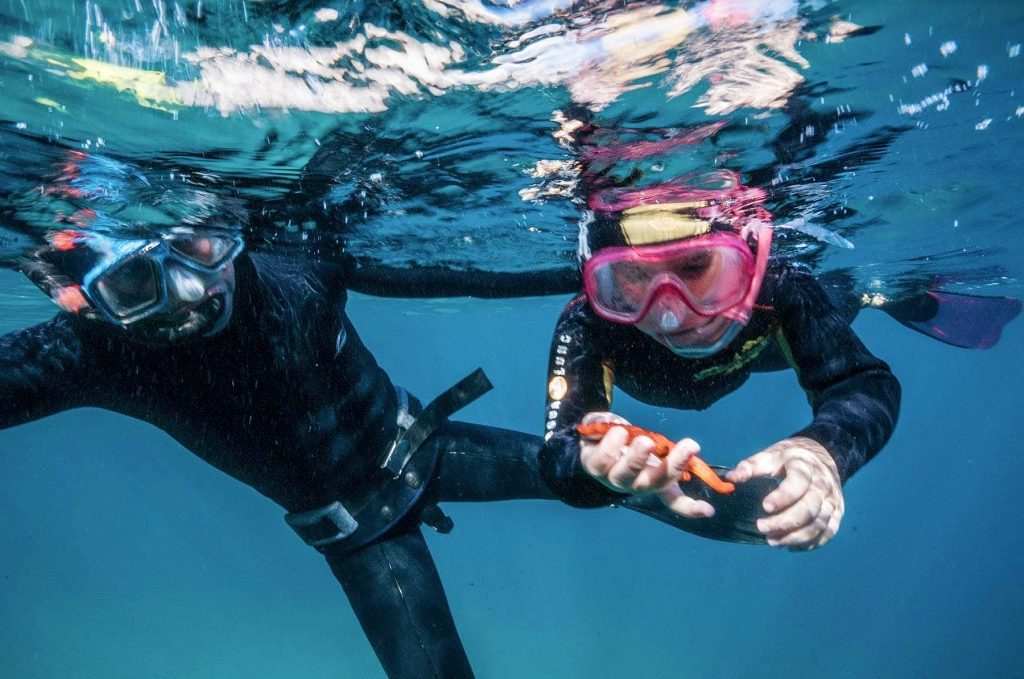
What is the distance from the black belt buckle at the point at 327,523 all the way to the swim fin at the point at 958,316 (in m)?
10.1

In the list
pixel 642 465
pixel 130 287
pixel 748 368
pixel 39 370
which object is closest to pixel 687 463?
pixel 642 465

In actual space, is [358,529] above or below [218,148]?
below

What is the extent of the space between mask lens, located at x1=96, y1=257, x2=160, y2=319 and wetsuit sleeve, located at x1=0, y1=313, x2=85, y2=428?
0.57 meters

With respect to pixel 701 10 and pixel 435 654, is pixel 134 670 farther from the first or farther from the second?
pixel 701 10

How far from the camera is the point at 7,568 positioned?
93500 mm

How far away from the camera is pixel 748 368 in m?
5.81

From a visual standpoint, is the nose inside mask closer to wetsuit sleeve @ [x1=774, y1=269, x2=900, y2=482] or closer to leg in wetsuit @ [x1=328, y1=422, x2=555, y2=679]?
leg in wetsuit @ [x1=328, y1=422, x2=555, y2=679]

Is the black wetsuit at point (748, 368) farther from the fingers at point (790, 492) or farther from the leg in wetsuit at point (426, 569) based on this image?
the leg in wetsuit at point (426, 569)

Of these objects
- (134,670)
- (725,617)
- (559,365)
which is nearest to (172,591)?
(134,670)

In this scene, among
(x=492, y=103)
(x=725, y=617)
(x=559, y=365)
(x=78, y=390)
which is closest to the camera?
(x=559, y=365)

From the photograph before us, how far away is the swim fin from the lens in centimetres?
1011

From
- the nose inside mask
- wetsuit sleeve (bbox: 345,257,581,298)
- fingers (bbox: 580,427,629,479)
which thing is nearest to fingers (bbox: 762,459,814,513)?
fingers (bbox: 580,427,629,479)

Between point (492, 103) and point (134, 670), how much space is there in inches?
2335

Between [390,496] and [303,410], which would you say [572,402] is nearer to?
[390,496]
